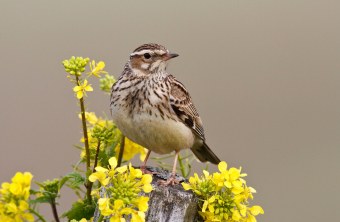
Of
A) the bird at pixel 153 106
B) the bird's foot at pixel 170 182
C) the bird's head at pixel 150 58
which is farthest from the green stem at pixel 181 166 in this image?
the bird's head at pixel 150 58

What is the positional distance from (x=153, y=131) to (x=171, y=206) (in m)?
1.68

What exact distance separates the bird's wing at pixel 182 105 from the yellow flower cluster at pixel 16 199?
8.66 ft

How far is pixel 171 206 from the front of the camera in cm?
412

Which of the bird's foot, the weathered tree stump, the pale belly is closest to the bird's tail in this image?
the pale belly

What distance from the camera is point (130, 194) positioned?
362 centimetres

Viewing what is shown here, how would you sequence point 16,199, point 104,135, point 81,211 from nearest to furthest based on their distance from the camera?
point 16,199, point 81,211, point 104,135

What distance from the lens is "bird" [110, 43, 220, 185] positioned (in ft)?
18.7

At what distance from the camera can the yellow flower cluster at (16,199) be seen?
3465 mm

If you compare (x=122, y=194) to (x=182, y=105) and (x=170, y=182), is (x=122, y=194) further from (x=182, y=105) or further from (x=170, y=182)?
(x=182, y=105)

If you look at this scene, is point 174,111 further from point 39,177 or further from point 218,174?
point 39,177

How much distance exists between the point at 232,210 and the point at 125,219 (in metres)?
0.63

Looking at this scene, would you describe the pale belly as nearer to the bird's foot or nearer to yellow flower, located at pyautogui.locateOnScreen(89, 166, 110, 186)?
the bird's foot

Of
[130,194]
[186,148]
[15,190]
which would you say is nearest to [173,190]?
[130,194]

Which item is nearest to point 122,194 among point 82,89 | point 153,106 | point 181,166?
point 82,89
